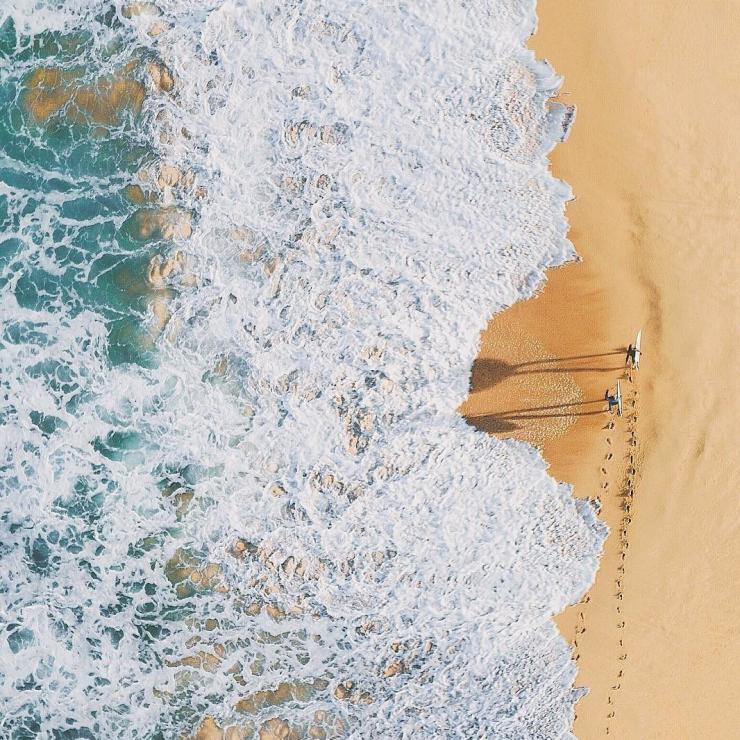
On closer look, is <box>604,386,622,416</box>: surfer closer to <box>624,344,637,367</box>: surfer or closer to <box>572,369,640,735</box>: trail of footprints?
<box>572,369,640,735</box>: trail of footprints

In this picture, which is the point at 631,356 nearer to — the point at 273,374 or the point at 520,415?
the point at 520,415

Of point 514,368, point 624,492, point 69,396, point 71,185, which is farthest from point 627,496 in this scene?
point 71,185

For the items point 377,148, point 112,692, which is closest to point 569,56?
point 377,148

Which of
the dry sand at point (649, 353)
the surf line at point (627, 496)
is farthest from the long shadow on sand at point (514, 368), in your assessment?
the surf line at point (627, 496)

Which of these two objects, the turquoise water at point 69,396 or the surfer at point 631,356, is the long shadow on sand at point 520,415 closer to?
the surfer at point 631,356

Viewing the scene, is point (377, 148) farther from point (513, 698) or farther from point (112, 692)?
point (112, 692)
